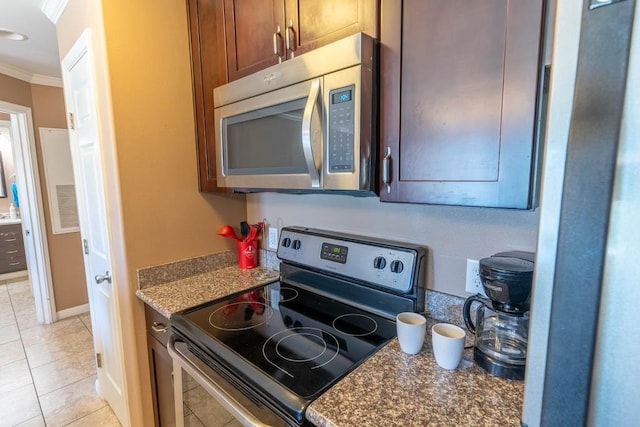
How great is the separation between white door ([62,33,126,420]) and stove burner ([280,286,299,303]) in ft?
2.69

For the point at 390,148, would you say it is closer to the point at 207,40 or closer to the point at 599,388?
the point at 599,388

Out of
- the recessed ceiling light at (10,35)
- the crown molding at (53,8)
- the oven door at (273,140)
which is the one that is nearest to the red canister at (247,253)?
the oven door at (273,140)

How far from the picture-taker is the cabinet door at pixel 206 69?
55.1 inches

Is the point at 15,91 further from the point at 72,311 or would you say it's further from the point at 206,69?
the point at 206,69

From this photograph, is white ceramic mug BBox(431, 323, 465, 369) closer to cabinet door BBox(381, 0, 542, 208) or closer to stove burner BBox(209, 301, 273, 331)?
cabinet door BBox(381, 0, 542, 208)

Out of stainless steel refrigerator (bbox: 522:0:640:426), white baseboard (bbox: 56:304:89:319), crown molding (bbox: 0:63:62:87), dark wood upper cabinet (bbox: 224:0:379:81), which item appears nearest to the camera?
stainless steel refrigerator (bbox: 522:0:640:426)

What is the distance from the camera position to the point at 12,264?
177 inches

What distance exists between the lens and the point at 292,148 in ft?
3.69

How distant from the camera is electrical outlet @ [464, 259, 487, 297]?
1045mm

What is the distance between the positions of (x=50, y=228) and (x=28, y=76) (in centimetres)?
139

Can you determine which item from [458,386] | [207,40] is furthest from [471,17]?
[207,40]

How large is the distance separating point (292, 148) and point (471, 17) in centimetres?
63

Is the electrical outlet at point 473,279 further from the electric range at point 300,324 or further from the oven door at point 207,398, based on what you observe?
the oven door at point 207,398

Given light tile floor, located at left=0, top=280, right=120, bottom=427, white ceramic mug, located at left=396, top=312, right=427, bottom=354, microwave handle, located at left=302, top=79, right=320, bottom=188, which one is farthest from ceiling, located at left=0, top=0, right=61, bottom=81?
white ceramic mug, located at left=396, top=312, right=427, bottom=354
